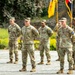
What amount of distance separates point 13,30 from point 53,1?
4.51 meters

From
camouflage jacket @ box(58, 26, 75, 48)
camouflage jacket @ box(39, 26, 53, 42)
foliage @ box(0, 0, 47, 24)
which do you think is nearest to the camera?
camouflage jacket @ box(58, 26, 75, 48)

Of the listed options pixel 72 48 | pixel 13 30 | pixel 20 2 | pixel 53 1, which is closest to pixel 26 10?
pixel 20 2

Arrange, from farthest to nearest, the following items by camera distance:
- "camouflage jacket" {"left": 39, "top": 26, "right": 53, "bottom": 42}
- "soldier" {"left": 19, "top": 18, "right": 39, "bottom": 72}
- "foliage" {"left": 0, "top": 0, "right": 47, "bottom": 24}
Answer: "foliage" {"left": 0, "top": 0, "right": 47, "bottom": 24} < "camouflage jacket" {"left": 39, "top": 26, "right": 53, "bottom": 42} < "soldier" {"left": 19, "top": 18, "right": 39, "bottom": 72}

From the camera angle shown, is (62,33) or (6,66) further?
(6,66)

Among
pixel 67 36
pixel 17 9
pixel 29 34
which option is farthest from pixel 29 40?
pixel 17 9

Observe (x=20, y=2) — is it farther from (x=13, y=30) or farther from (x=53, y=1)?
(x=13, y=30)

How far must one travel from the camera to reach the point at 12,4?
3578 cm

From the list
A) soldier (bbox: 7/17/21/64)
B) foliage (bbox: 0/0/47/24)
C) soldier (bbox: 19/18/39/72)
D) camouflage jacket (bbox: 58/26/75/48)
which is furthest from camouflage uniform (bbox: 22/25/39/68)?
foliage (bbox: 0/0/47/24)

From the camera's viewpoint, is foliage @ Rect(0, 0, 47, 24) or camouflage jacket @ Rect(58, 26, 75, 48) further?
foliage @ Rect(0, 0, 47, 24)

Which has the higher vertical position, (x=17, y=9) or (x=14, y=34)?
(x=17, y=9)

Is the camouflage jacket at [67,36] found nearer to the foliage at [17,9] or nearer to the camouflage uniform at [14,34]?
the camouflage uniform at [14,34]

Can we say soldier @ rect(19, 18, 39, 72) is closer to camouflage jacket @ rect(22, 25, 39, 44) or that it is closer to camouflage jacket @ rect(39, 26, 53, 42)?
camouflage jacket @ rect(22, 25, 39, 44)

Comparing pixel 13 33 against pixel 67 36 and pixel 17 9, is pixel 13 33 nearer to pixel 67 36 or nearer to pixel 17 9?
pixel 67 36

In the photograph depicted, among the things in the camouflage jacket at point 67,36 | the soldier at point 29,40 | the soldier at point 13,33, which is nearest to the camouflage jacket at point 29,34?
the soldier at point 29,40
